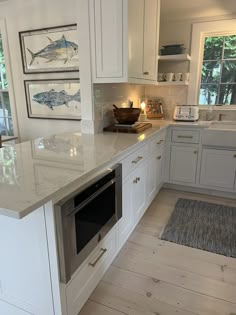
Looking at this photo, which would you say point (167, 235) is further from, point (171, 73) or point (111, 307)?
point (171, 73)

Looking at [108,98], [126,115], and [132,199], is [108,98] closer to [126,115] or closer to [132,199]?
[126,115]

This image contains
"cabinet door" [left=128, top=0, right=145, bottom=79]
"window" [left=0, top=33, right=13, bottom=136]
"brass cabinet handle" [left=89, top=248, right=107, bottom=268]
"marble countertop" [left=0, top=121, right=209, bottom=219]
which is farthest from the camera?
"window" [left=0, top=33, right=13, bottom=136]

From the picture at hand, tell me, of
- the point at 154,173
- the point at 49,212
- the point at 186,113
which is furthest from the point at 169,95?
the point at 49,212

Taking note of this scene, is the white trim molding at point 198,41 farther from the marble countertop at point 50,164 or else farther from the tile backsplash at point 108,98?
the marble countertop at point 50,164

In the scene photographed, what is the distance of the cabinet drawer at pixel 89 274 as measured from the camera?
1285 mm

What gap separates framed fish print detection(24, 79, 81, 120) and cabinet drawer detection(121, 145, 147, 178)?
1.08 meters

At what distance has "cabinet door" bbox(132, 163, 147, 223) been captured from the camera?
6.77 feet

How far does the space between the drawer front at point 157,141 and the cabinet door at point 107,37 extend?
0.80 meters

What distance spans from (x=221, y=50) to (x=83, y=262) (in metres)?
3.19

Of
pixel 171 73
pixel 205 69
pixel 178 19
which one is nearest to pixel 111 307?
pixel 171 73

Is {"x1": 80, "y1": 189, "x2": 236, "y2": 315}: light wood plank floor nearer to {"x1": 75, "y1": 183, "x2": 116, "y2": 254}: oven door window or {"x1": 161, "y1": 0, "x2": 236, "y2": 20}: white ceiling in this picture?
{"x1": 75, "y1": 183, "x2": 116, "y2": 254}: oven door window

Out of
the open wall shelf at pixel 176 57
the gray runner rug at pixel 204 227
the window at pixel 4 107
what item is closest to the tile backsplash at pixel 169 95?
the open wall shelf at pixel 176 57

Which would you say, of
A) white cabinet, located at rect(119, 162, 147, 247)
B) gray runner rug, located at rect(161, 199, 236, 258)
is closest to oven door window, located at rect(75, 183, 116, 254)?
white cabinet, located at rect(119, 162, 147, 247)

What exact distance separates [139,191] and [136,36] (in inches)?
58.1
